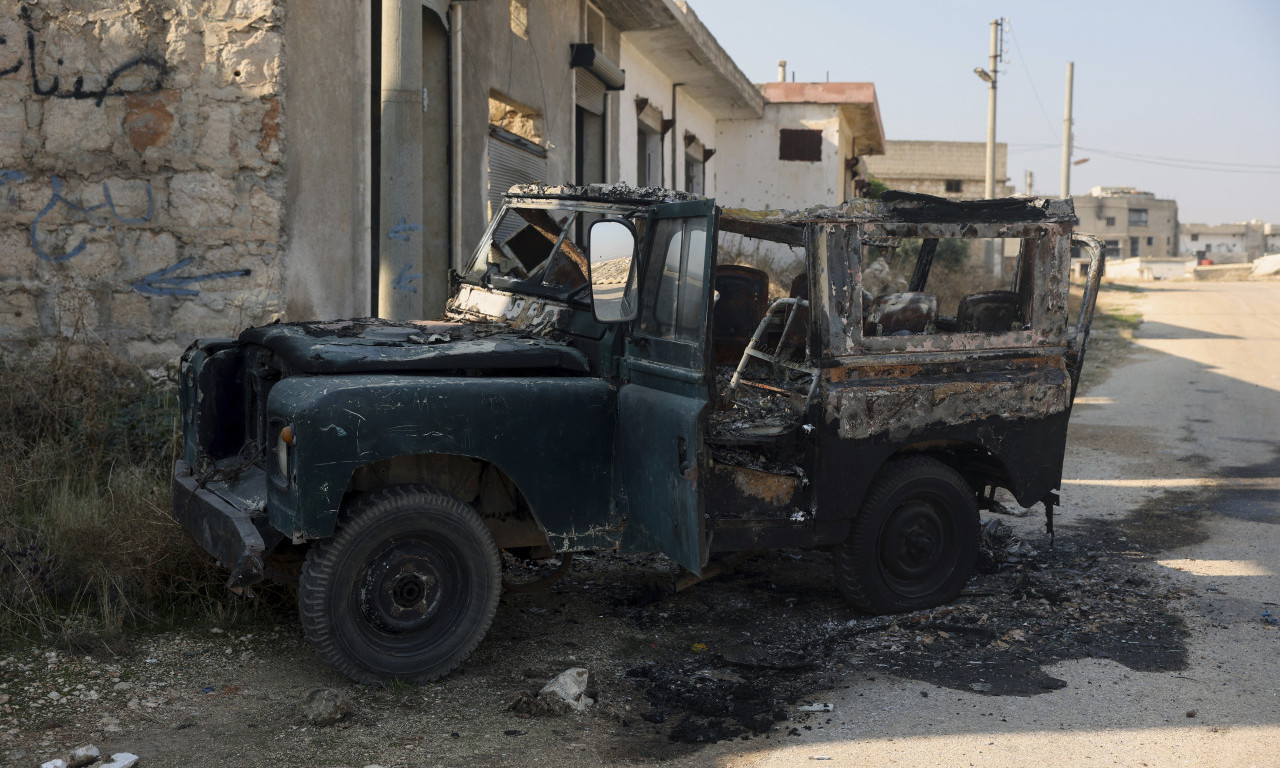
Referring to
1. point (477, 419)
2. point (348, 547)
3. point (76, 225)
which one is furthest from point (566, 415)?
point (76, 225)

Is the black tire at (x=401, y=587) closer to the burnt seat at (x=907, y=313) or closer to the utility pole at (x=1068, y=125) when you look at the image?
the burnt seat at (x=907, y=313)

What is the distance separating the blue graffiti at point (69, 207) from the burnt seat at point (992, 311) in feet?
16.2

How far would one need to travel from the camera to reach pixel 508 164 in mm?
10406

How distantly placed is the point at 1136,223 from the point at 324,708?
3401 inches

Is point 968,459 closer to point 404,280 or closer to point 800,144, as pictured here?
point 404,280

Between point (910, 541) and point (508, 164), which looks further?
point (508, 164)

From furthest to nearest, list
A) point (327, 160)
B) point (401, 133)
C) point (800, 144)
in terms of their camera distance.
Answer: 1. point (800, 144)
2. point (327, 160)
3. point (401, 133)

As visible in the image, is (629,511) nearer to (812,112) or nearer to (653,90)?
(653,90)

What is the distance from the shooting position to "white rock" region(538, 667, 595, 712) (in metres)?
3.82

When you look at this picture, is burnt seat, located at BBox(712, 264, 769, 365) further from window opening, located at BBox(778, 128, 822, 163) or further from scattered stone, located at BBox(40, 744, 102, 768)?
window opening, located at BBox(778, 128, 822, 163)

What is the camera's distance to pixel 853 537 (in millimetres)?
4723

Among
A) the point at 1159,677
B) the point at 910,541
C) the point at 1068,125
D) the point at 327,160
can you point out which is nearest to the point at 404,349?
the point at 910,541

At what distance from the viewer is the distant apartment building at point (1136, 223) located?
79.0 m

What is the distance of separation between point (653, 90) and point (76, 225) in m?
11.2
